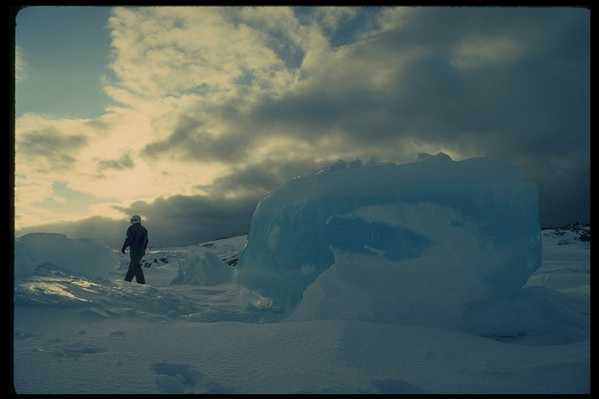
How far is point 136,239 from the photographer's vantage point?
797cm

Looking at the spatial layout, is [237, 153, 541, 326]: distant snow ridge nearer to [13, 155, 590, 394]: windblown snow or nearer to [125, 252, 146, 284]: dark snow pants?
[13, 155, 590, 394]: windblown snow

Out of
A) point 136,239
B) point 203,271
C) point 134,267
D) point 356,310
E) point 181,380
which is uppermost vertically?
point 136,239

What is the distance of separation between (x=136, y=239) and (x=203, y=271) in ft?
9.08

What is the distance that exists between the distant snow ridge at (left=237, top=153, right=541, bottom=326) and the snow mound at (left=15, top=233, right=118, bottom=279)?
19.0 ft

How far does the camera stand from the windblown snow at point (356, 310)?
2057 mm

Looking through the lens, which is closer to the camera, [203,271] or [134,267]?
[134,267]

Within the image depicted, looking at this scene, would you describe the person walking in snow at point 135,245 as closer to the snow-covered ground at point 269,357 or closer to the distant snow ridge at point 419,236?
the distant snow ridge at point 419,236

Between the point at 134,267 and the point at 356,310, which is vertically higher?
the point at 356,310

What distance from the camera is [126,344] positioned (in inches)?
101

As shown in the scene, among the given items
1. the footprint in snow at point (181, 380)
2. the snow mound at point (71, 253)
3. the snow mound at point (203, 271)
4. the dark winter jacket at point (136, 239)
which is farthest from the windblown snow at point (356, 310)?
the snow mound at point (203, 271)

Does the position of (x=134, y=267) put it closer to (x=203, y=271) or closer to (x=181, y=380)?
(x=203, y=271)

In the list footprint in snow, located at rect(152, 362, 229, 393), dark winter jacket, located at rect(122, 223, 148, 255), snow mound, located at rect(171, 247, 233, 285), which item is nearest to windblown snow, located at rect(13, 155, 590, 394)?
footprint in snow, located at rect(152, 362, 229, 393)

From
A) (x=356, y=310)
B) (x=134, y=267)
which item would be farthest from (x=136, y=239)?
(x=356, y=310)

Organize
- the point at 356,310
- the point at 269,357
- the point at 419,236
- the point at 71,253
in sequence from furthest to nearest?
the point at 71,253 < the point at 419,236 < the point at 356,310 < the point at 269,357
